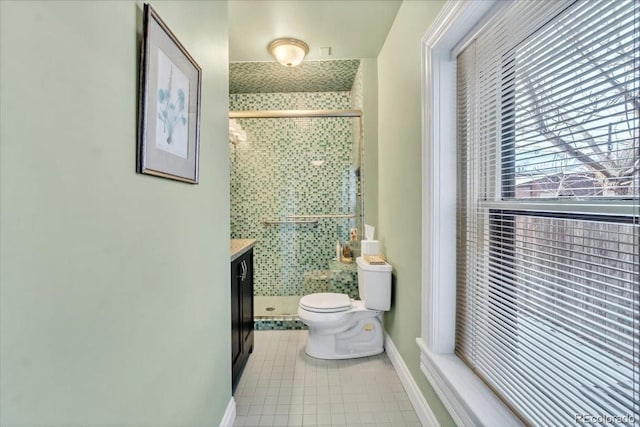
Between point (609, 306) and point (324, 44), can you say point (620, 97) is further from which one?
point (324, 44)

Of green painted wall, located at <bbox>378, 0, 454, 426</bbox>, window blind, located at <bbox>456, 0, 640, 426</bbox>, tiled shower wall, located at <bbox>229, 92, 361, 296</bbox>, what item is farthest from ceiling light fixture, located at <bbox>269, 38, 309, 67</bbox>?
window blind, located at <bbox>456, 0, 640, 426</bbox>

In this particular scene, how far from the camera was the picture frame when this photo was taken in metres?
0.81

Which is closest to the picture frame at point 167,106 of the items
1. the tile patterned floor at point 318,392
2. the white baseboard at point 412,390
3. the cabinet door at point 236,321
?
the cabinet door at point 236,321

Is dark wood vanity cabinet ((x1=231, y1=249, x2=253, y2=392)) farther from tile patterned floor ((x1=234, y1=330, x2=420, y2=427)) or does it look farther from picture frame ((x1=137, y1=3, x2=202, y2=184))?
picture frame ((x1=137, y1=3, x2=202, y2=184))

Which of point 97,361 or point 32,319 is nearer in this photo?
point 32,319

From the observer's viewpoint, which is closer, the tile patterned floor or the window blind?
the window blind

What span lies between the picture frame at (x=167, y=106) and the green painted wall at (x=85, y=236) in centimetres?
3

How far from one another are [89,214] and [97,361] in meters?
0.33

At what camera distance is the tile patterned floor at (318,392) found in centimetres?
166

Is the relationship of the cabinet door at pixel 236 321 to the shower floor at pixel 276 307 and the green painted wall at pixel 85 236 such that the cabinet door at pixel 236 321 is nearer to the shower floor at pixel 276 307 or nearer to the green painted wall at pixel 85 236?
the green painted wall at pixel 85 236

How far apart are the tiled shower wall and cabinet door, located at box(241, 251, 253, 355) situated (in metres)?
1.13

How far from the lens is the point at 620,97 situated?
693 mm

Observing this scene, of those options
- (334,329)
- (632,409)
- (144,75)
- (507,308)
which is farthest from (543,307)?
(334,329)

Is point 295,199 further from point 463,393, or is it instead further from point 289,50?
point 463,393
